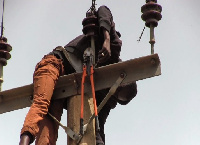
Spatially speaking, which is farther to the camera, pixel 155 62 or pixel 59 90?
pixel 59 90

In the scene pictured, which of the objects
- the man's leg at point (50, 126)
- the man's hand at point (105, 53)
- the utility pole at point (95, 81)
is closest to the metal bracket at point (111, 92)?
the utility pole at point (95, 81)

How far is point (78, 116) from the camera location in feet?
20.7

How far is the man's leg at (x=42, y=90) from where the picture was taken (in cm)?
591

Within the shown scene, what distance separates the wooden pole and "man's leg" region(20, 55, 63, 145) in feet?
0.86

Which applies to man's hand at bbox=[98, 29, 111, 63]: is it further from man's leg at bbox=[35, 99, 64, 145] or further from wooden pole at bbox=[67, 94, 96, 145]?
man's leg at bbox=[35, 99, 64, 145]

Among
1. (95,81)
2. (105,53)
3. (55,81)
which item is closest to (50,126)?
(55,81)

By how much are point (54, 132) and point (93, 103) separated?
52 cm

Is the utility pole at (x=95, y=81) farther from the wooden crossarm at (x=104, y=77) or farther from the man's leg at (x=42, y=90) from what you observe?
the man's leg at (x=42, y=90)

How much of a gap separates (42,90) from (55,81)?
235 millimetres

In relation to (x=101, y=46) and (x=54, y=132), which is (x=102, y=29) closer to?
(x=101, y=46)

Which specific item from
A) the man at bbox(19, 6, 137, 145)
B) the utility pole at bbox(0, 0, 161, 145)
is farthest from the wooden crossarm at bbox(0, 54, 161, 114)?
the man at bbox(19, 6, 137, 145)

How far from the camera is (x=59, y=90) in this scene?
6.60m

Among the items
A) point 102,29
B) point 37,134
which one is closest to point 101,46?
point 102,29

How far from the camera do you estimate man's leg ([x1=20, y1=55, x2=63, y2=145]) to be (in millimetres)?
5906
